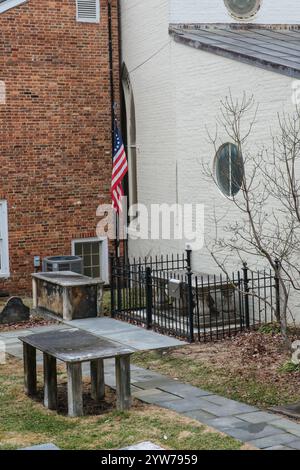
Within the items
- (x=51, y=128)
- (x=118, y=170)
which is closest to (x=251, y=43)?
(x=118, y=170)

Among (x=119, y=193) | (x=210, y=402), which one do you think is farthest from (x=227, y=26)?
(x=210, y=402)

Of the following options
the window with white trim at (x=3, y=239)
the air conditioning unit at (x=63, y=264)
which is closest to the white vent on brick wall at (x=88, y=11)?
the window with white trim at (x=3, y=239)

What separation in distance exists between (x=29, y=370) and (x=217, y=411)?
269 cm

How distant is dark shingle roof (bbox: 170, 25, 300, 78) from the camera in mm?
13695

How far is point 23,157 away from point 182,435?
37.9 ft

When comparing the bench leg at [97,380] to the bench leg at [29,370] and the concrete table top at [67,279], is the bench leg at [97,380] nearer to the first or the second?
the bench leg at [29,370]

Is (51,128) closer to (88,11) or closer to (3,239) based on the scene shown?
(3,239)

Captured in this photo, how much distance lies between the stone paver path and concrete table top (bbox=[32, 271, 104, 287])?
3554 millimetres

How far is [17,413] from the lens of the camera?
9.53 metres

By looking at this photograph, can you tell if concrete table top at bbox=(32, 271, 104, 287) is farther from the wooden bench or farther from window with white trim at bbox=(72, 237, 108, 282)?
the wooden bench

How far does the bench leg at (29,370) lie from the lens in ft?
34.0

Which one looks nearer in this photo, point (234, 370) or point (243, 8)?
point (234, 370)

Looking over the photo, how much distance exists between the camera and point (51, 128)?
18859 mm

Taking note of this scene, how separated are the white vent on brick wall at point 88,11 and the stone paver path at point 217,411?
1037 centimetres
